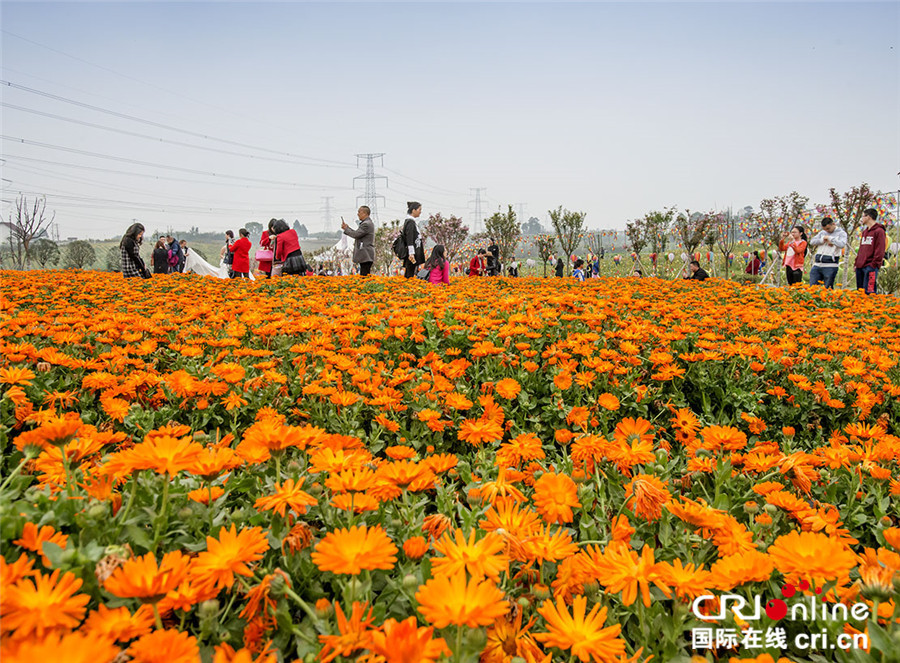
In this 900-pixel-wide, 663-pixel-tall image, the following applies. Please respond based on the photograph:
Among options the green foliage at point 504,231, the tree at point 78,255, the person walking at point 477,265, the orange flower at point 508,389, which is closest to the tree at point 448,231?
the green foliage at point 504,231

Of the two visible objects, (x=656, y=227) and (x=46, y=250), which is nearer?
(x=656, y=227)

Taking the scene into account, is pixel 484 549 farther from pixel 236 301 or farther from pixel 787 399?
pixel 236 301

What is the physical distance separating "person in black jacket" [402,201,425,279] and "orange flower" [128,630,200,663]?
25.6ft

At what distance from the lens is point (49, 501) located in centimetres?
95

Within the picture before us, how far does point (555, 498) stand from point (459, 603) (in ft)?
1.62

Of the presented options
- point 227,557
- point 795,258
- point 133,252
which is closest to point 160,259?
point 133,252

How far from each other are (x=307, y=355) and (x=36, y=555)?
6.77ft

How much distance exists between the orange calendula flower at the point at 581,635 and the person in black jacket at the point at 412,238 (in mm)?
7684

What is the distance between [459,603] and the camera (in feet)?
2.39

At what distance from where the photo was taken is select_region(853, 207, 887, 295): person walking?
299 inches

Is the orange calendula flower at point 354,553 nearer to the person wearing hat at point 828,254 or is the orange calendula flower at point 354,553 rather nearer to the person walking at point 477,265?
the person wearing hat at point 828,254

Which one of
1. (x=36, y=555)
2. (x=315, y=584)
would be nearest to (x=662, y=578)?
(x=315, y=584)

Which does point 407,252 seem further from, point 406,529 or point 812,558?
point 812,558

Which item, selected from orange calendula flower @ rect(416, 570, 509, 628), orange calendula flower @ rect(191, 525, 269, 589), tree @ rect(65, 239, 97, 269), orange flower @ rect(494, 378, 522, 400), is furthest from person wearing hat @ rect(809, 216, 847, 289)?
tree @ rect(65, 239, 97, 269)
